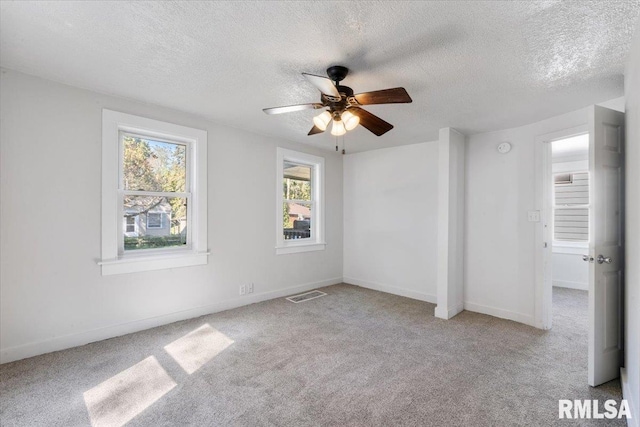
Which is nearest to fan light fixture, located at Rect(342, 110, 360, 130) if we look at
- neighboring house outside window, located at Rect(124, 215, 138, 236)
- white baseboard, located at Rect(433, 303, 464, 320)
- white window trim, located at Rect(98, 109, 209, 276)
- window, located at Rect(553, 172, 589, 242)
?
white window trim, located at Rect(98, 109, 209, 276)

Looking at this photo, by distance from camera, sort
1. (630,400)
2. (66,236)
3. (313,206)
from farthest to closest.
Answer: (313,206), (66,236), (630,400)

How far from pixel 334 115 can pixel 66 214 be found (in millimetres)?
2538

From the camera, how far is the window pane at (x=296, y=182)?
4.73 meters

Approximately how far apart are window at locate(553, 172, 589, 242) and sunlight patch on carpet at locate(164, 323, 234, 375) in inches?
228

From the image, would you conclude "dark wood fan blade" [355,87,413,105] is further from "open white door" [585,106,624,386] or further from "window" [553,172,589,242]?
"window" [553,172,589,242]

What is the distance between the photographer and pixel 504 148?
365cm

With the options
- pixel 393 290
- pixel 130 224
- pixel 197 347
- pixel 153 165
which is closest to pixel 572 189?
pixel 393 290

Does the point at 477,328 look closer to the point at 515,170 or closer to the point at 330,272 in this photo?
the point at 515,170

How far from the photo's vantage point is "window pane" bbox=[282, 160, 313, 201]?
15.5 ft

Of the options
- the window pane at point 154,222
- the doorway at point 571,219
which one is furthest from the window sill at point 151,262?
the doorway at point 571,219

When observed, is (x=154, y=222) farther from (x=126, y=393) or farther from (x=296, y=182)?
(x=296, y=182)

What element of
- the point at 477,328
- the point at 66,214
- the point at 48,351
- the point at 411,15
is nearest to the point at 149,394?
the point at 48,351

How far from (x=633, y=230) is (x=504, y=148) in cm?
202

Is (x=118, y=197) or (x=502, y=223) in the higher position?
(x=118, y=197)
